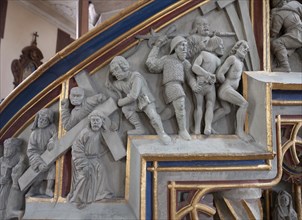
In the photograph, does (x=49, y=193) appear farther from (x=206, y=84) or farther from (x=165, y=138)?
(x=206, y=84)

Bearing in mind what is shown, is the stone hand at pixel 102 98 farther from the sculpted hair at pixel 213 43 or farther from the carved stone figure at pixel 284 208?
the carved stone figure at pixel 284 208

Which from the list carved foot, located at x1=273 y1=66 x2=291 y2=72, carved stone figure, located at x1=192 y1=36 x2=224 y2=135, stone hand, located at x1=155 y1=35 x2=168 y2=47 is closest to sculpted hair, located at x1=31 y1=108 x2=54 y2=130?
stone hand, located at x1=155 y1=35 x2=168 y2=47

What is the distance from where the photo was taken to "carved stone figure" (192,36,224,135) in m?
2.32

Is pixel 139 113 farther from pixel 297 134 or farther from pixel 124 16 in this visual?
pixel 297 134

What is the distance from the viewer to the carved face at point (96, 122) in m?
2.22

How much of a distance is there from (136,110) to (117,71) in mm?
286

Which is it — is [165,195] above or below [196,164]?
below

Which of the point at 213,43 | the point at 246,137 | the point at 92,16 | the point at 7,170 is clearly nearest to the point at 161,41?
the point at 213,43

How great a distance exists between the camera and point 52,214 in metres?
2.18

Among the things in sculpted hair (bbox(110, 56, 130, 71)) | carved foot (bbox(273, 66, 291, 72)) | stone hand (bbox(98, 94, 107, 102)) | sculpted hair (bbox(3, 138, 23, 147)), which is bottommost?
sculpted hair (bbox(3, 138, 23, 147))

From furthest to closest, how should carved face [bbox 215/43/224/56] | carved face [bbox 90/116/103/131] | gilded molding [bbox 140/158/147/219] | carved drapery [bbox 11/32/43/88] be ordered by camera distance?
carved drapery [bbox 11/32/43/88] < carved face [bbox 215/43/224/56] < carved face [bbox 90/116/103/131] < gilded molding [bbox 140/158/147/219]

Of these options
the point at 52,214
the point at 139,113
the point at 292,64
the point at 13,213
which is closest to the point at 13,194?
the point at 13,213

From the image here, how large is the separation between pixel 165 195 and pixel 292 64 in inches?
56.0

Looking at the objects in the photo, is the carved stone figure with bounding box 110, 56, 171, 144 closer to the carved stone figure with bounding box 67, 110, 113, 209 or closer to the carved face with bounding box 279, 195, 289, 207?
the carved stone figure with bounding box 67, 110, 113, 209
